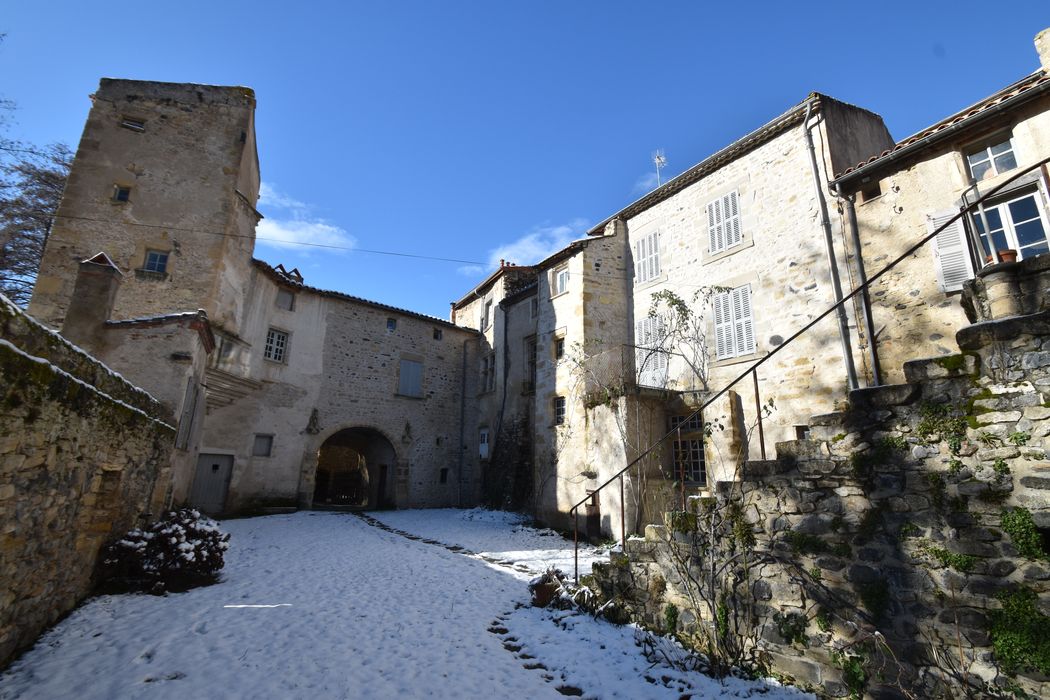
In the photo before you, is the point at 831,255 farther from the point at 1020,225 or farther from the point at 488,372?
the point at 488,372

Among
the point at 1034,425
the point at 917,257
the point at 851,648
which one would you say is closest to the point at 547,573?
the point at 851,648

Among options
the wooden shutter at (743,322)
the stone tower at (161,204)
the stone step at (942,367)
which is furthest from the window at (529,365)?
the stone step at (942,367)

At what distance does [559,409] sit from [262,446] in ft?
33.7

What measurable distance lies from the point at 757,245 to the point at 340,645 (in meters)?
11.6

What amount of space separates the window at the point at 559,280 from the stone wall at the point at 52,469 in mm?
12155

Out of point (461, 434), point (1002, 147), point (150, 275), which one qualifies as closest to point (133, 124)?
point (150, 275)

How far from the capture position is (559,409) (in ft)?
51.8

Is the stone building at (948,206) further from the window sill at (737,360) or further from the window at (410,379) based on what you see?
the window at (410,379)

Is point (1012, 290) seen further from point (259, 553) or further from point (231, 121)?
point (231, 121)

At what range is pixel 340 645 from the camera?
5.32m

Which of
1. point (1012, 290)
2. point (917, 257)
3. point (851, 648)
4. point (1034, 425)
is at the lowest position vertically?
point (851, 648)

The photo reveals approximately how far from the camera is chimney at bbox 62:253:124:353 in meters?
8.54

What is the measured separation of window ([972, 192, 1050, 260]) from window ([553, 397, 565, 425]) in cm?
1055

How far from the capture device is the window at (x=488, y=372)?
67.9 feet
